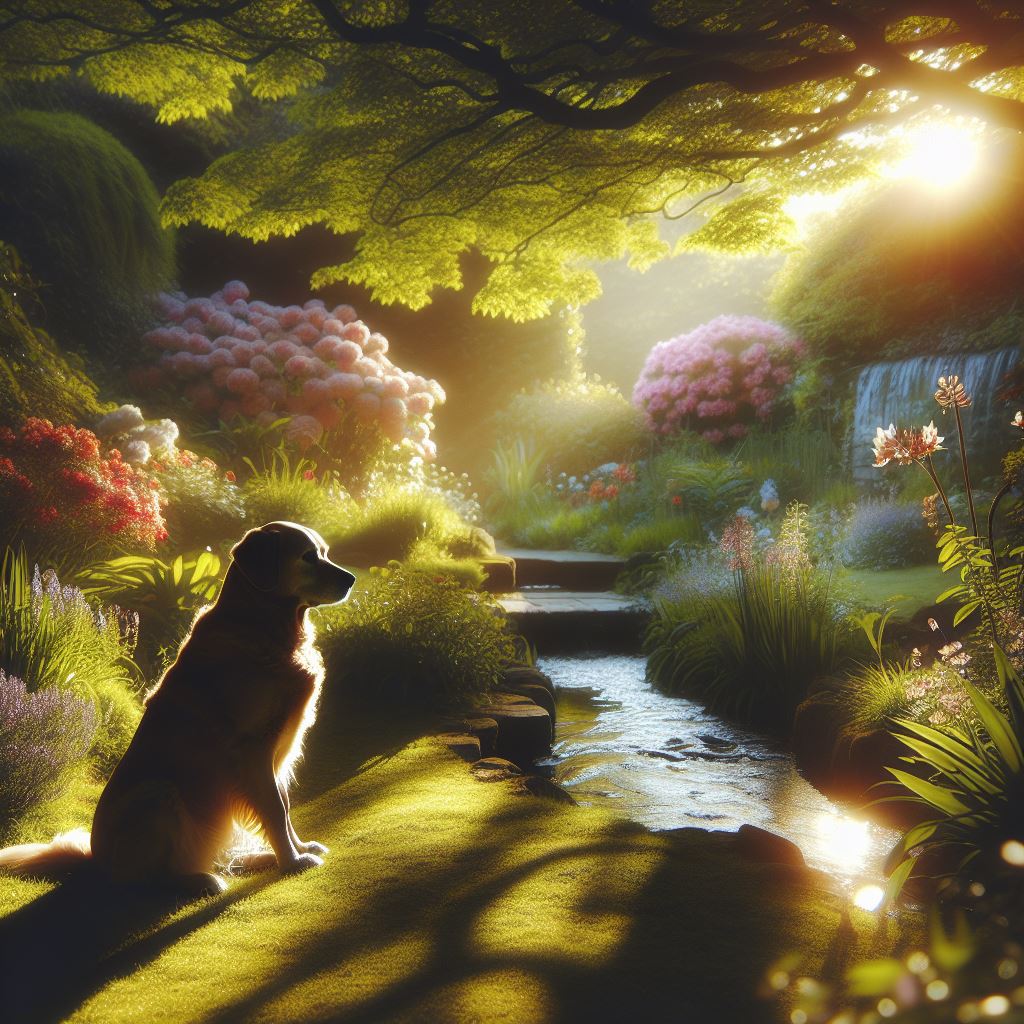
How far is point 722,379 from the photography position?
15.4 metres

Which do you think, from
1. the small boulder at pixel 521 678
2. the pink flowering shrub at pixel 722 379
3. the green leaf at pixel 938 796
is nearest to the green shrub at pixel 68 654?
the small boulder at pixel 521 678

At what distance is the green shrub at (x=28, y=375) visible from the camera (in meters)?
6.93

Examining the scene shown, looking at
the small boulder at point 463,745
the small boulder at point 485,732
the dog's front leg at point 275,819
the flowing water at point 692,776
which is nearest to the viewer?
the dog's front leg at point 275,819

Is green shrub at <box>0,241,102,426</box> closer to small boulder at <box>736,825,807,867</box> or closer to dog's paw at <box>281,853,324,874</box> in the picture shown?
dog's paw at <box>281,853,324,874</box>

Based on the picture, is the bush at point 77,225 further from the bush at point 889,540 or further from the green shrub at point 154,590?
the bush at point 889,540

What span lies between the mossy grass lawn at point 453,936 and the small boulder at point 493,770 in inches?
Result: 29.4

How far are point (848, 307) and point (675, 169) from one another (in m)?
8.74

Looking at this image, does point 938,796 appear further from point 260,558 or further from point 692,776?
point 260,558

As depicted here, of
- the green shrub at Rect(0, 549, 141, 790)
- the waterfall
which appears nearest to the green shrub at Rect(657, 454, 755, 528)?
→ the waterfall

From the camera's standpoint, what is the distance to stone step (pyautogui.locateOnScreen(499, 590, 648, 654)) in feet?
28.4

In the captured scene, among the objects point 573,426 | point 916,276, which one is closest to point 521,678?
point 916,276

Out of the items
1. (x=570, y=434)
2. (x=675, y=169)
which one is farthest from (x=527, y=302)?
(x=570, y=434)

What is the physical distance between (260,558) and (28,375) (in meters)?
5.80

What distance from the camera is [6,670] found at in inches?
170
